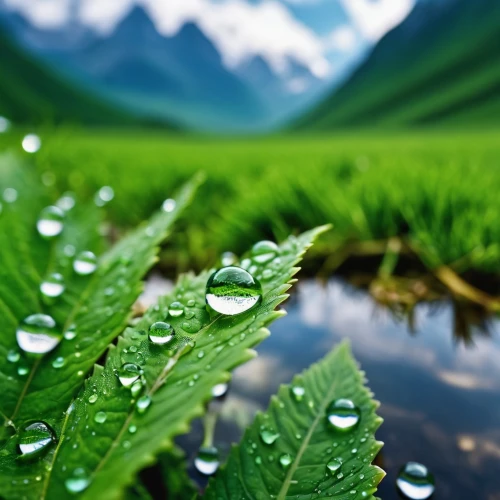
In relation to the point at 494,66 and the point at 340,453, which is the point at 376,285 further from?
the point at 494,66

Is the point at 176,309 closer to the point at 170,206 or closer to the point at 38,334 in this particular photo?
the point at 38,334

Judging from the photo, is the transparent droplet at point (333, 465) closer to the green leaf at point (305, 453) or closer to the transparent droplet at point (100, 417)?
the green leaf at point (305, 453)

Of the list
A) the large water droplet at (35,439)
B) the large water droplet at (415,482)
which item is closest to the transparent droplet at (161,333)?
the large water droplet at (35,439)

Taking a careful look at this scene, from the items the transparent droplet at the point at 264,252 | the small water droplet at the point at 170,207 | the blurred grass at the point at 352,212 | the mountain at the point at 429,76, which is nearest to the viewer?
the transparent droplet at the point at 264,252

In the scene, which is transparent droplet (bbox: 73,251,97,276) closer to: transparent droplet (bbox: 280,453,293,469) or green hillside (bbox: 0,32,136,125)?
transparent droplet (bbox: 280,453,293,469)

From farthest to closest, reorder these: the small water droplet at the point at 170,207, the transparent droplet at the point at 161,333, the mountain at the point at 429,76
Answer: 1. the mountain at the point at 429,76
2. the small water droplet at the point at 170,207
3. the transparent droplet at the point at 161,333

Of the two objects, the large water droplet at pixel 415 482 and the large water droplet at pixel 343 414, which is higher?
the large water droplet at pixel 343 414
